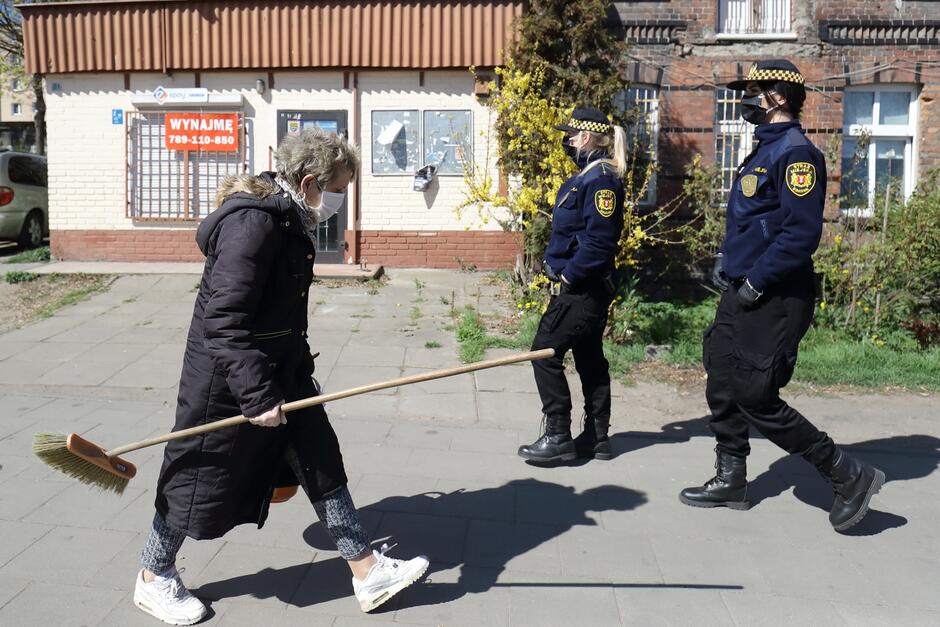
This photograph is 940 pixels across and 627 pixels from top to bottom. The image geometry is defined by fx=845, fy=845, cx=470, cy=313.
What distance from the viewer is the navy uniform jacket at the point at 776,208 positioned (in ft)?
12.7

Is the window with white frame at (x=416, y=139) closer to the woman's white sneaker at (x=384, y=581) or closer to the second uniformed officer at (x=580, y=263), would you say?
the second uniformed officer at (x=580, y=263)

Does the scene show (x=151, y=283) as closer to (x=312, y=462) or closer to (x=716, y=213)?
(x=716, y=213)

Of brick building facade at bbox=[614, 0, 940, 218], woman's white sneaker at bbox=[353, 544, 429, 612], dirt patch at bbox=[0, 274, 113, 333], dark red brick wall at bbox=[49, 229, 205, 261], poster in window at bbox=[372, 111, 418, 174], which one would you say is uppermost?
brick building facade at bbox=[614, 0, 940, 218]

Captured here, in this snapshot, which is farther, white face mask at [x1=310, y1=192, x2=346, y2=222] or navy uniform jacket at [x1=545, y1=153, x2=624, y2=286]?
navy uniform jacket at [x1=545, y1=153, x2=624, y2=286]

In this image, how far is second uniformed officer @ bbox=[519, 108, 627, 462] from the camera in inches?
186

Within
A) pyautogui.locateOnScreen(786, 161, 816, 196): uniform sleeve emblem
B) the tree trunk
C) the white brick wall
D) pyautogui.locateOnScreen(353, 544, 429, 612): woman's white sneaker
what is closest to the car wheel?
the white brick wall

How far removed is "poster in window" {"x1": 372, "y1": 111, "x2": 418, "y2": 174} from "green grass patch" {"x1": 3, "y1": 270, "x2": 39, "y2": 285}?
14.9 feet

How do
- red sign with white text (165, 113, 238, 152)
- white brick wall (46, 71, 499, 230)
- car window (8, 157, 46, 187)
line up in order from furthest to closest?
car window (8, 157, 46, 187) → red sign with white text (165, 113, 238, 152) → white brick wall (46, 71, 499, 230)

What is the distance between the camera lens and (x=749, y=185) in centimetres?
412

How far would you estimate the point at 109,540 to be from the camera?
12.7ft

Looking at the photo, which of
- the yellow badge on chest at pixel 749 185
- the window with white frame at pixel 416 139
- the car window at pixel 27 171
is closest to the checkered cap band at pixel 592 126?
the yellow badge on chest at pixel 749 185

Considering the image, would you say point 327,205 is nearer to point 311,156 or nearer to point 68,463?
point 311,156

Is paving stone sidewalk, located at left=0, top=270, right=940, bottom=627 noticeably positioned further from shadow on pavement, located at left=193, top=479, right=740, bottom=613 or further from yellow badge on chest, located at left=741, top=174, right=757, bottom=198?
yellow badge on chest, located at left=741, top=174, right=757, bottom=198

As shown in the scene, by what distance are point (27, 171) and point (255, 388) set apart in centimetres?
1350
